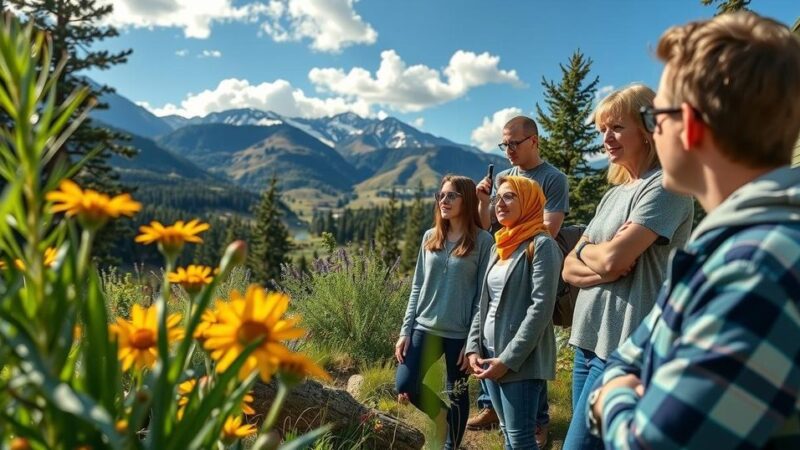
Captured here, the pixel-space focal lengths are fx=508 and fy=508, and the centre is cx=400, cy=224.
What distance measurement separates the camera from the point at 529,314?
258 cm

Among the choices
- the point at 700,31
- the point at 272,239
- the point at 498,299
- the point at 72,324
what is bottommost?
the point at 272,239

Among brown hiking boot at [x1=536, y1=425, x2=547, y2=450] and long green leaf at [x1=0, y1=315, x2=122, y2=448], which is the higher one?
long green leaf at [x1=0, y1=315, x2=122, y2=448]

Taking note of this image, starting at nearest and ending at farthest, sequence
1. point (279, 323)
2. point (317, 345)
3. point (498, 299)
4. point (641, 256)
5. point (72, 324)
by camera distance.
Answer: point (72, 324) < point (279, 323) < point (641, 256) < point (498, 299) < point (317, 345)

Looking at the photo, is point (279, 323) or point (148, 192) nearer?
point (279, 323)

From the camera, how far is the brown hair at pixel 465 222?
3352mm

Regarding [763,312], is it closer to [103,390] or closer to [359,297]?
[103,390]

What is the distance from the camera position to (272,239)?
3906 centimetres

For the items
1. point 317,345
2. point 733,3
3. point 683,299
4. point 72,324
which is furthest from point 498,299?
point 733,3

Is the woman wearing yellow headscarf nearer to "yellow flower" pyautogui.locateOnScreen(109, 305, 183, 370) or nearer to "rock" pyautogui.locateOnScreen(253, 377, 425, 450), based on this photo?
"rock" pyautogui.locateOnScreen(253, 377, 425, 450)

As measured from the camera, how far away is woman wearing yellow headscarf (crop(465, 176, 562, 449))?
2.56 m

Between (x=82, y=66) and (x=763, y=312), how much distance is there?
74.6 feet

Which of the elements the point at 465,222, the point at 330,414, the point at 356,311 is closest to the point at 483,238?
the point at 465,222

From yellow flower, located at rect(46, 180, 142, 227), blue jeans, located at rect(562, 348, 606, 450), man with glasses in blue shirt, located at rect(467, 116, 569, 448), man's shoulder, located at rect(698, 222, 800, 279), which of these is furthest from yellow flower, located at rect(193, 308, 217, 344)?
man with glasses in blue shirt, located at rect(467, 116, 569, 448)

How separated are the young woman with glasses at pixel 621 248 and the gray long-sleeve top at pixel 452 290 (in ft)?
3.12
